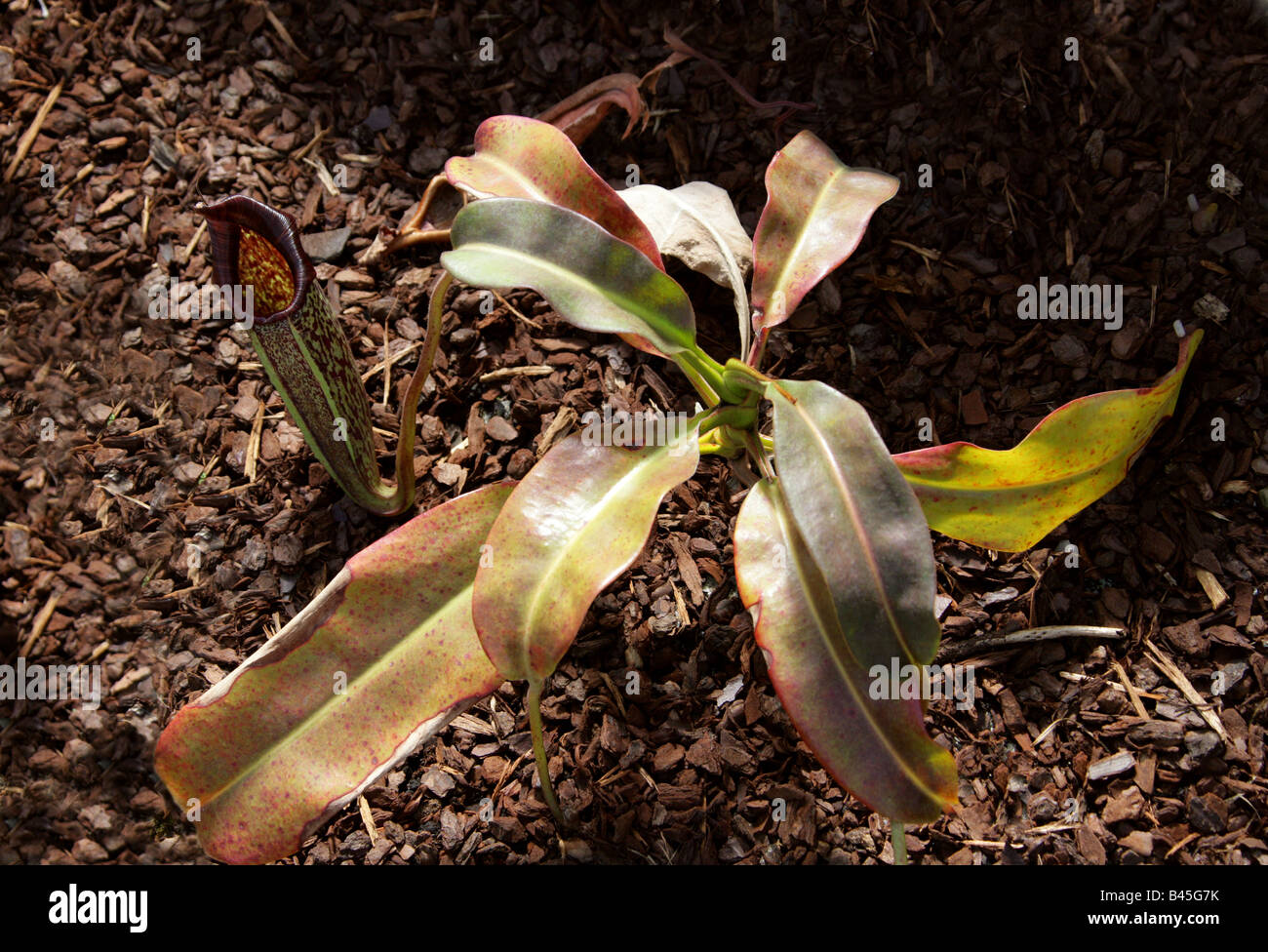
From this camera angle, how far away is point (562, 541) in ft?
4.30

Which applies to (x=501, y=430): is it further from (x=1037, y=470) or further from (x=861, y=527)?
(x=1037, y=470)

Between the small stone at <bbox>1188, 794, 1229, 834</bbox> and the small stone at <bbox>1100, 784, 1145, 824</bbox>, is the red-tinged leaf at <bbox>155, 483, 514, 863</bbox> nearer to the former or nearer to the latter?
the small stone at <bbox>1100, 784, 1145, 824</bbox>

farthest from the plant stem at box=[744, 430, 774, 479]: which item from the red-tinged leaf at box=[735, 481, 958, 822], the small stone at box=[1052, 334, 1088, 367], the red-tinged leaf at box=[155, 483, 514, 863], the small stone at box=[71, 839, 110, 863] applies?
the small stone at box=[71, 839, 110, 863]

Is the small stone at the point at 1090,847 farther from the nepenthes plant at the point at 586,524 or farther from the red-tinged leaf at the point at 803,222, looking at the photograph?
the red-tinged leaf at the point at 803,222

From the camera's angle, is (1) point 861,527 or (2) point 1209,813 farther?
(2) point 1209,813

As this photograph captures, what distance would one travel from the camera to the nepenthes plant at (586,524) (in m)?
1.21

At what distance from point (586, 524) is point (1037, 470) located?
2.50 feet

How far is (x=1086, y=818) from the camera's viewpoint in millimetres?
1559

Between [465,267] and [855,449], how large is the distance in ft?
2.15

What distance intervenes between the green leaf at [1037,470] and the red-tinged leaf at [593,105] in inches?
38.5

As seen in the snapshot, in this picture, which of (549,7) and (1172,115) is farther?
(549,7)

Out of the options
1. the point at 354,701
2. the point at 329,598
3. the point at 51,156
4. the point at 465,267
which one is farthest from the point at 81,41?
the point at 354,701

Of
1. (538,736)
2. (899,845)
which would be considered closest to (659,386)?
(538,736)

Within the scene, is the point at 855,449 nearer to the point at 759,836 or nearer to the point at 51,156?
the point at 759,836
